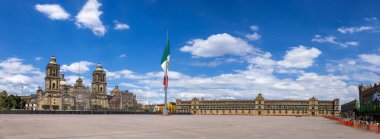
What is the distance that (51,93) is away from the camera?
630 ft

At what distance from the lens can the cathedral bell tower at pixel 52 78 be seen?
630ft

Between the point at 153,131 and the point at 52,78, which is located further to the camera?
the point at 52,78

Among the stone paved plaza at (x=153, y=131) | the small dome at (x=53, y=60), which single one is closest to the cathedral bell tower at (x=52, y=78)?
the small dome at (x=53, y=60)

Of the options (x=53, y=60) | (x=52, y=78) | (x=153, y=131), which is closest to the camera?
(x=153, y=131)

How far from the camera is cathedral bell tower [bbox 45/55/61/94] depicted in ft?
630

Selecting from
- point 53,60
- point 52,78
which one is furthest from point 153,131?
point 53,60

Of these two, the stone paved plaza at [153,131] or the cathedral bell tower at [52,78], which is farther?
the cathedral bell tower at [52,78]

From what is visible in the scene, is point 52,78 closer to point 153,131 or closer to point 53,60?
point 53,60

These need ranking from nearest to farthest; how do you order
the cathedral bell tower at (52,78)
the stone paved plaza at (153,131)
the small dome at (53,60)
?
the stone paved plaza at (153,131) → the cathedral bell tower at (52,78) → the small dome at (53,60)

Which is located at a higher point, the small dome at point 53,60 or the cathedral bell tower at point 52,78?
the small dome at point 53,60

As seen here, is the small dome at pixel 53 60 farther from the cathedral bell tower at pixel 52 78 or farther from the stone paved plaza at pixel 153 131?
the stone paved plaza at pixel 153 131

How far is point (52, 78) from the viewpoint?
193m

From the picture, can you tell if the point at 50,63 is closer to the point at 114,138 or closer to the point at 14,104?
the point at 14,104

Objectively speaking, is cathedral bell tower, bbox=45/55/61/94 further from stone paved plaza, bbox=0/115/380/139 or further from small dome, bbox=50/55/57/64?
stone paved plaza, bbox=0/115/380/139
